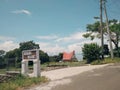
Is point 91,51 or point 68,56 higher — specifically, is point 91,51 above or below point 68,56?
below

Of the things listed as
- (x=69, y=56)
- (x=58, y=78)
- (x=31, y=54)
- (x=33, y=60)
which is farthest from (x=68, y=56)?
(x=58, y=78)

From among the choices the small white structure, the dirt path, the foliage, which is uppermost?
the foliage

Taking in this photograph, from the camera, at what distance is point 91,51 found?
112 feet

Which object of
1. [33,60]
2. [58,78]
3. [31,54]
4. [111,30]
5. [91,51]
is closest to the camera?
[58,78]

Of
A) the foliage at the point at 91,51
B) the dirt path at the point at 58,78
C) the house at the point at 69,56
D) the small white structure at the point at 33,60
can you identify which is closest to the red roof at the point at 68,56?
the house at the point at 69,56

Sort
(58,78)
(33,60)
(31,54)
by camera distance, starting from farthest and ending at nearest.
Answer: (31,54) < (33,60) < (58,78)

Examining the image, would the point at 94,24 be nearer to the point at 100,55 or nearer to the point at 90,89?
the point at 100,55

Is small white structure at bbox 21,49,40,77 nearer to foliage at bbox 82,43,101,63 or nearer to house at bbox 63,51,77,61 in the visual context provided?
foliage at bbox 82,43,101,63

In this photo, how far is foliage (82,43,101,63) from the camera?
112ft

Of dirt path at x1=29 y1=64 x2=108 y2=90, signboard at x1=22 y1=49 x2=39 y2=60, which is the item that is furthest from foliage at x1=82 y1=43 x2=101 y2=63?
signboard at x1=22 y1=49 x2=39 y2=60

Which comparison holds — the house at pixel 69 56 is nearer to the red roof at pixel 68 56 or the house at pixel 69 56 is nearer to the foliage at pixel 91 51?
the red roof at pixel 68 56

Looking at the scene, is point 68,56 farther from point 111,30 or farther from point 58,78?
point 58,78

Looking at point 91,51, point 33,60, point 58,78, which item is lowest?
point 58,78

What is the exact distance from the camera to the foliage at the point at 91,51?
34.0 metres
